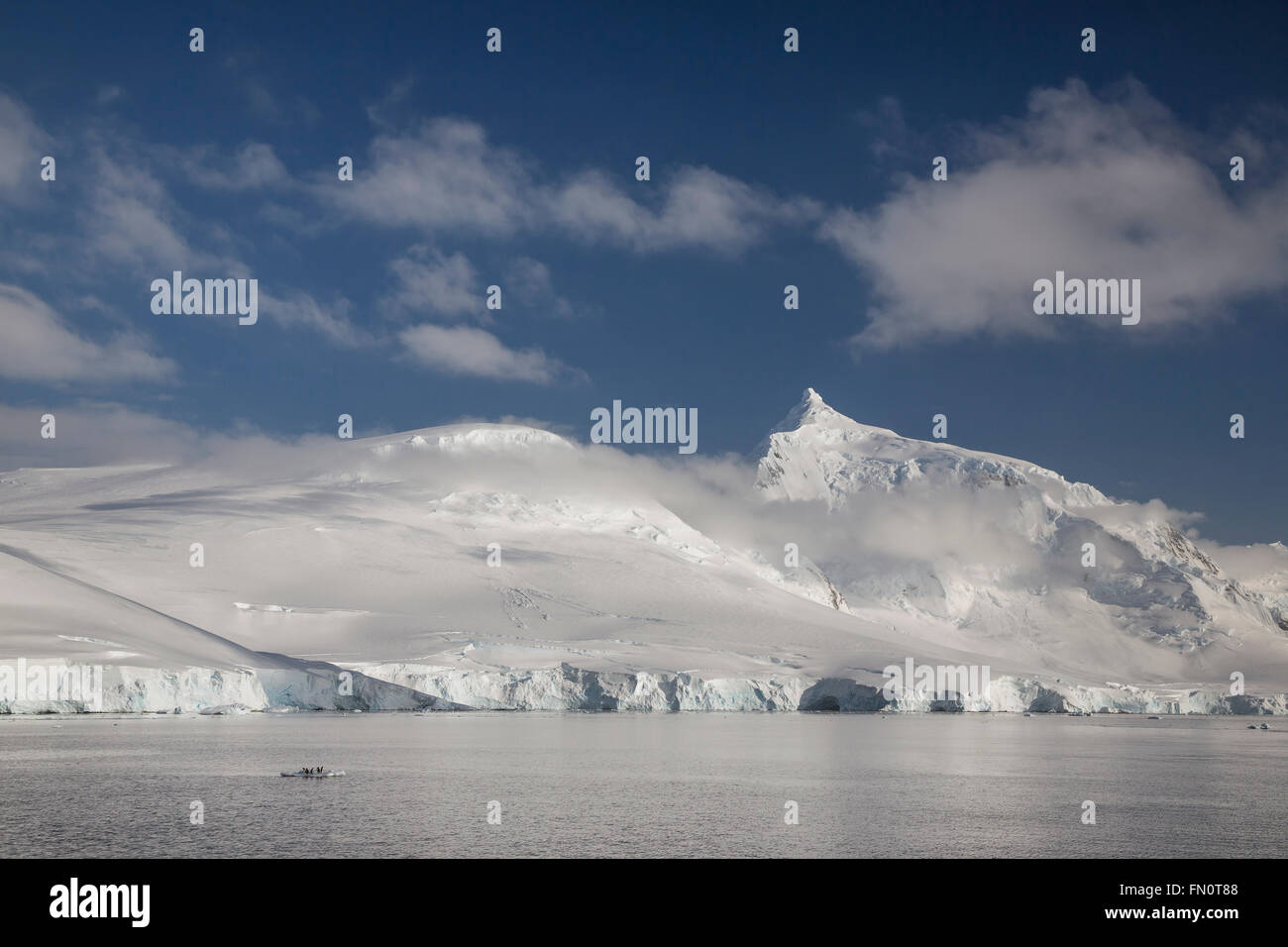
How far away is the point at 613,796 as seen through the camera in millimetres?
45250

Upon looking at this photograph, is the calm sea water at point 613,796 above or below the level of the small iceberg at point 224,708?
above

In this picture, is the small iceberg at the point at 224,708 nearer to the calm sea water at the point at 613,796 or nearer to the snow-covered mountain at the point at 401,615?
the snow-covered mountain at the point at 401,615

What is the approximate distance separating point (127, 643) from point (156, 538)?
63.0 meters

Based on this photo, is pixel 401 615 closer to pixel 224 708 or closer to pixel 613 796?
pixel 224 708

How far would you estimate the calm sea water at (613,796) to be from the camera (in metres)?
33.9

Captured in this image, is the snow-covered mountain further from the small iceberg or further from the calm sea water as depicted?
the calm sea water

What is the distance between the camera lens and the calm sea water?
33.9 metres

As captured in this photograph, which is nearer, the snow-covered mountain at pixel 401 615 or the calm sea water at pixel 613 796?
the calm sea water at pixel 613 796

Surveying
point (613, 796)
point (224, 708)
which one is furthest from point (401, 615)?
point (613, 796)

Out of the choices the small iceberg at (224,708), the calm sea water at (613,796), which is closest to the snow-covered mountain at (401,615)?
the small iceberg at (224,708)

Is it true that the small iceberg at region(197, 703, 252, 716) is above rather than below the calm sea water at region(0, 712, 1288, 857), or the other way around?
below

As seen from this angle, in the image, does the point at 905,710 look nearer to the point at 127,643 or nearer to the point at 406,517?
the point at 406,517

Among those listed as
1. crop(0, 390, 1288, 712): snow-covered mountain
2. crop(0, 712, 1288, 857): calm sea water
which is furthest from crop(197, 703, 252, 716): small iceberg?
crop(0, 712, 1288, 857): calm sea water

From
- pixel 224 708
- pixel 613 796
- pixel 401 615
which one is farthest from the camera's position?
pixel 401 615
